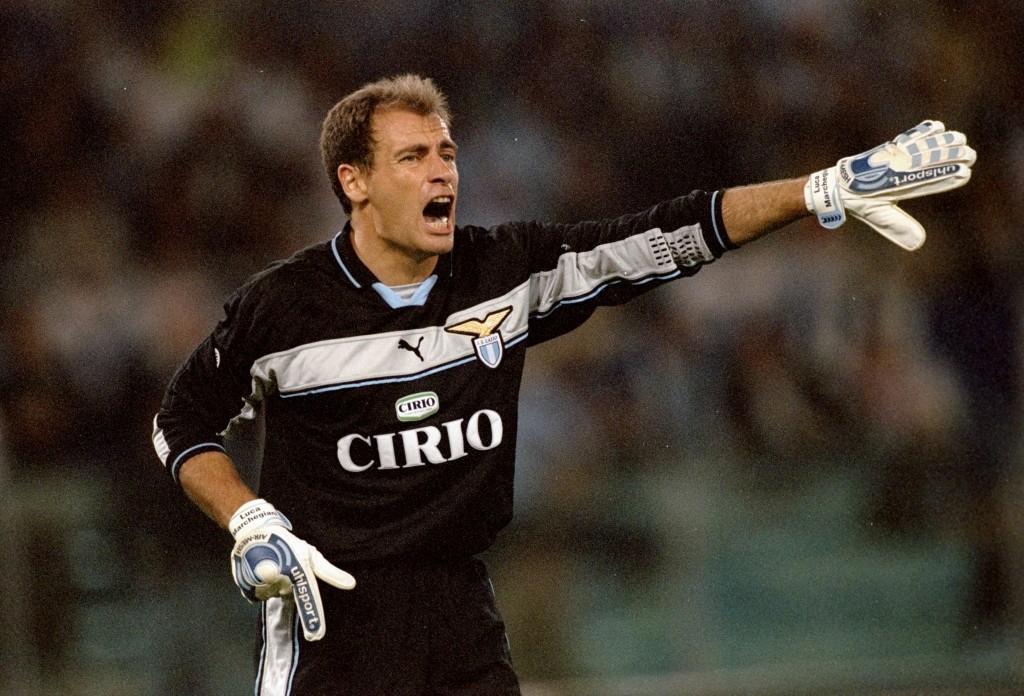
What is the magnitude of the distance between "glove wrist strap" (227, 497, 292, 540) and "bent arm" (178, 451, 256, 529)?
0.04m

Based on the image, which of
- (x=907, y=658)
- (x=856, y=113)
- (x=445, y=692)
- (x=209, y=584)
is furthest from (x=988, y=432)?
(x=209, y=584)

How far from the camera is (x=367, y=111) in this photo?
2.84 m

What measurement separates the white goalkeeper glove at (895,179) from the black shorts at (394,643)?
45.6 inches

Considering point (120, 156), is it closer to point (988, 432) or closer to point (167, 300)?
point (167, 300)

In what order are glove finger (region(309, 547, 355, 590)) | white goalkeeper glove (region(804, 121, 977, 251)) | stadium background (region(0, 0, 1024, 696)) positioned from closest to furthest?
1. white goalkeeper glove (region(804, 121, 977, 251))
2. glove finger (region(309, 547, 355, 590))
3. stadium background (region(0, 0, 1024, 696))

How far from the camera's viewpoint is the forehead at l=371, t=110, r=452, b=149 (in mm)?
2805

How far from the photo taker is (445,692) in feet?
8.36

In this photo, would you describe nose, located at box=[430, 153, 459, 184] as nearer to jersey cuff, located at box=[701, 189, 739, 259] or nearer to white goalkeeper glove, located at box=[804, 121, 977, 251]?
jersey cuff, located at box=[701, 189, 739, 259]

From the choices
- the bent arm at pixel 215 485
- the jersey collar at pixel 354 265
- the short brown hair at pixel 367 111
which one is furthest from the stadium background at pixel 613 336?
the bent arm at pixel 215 485

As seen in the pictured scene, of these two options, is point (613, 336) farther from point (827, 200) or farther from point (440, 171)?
point (827, 200)

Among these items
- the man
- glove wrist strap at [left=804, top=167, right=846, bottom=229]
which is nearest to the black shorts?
the man


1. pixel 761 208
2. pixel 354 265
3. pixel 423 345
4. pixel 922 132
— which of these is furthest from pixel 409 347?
pixel 922 132

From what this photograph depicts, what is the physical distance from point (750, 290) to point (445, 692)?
7.59 feet

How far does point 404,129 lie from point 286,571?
108 cm
